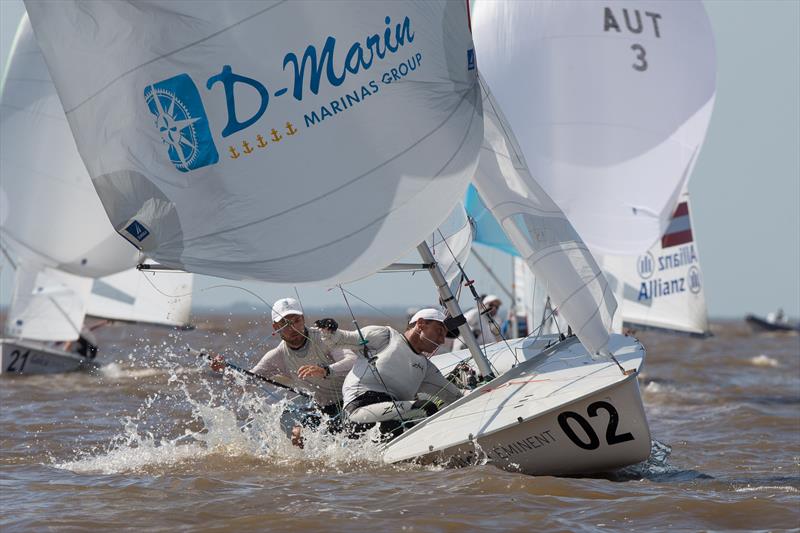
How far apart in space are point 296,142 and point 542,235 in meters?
1.75

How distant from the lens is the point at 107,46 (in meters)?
6.94

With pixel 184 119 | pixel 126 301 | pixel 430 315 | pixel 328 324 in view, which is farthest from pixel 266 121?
pixel 126 301

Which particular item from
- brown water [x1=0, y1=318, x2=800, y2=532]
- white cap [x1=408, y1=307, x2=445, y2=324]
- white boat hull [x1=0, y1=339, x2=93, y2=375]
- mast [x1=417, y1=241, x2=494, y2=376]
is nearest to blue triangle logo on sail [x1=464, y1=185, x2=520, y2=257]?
brown water [x1=0, y1=318, x2=800, y2=532]

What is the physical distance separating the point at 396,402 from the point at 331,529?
70.8 inches

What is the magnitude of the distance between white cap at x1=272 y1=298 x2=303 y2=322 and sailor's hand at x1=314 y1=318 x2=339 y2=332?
212 mm

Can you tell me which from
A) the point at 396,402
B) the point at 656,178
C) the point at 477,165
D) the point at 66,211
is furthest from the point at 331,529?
the point at 66,211

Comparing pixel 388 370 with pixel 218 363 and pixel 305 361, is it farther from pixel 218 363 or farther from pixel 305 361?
pixel 218 363

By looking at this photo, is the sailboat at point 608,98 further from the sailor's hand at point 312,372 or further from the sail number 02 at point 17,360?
the sail number 02 at point 17,360

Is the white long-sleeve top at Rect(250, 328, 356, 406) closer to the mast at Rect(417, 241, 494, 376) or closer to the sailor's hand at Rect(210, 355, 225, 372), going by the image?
the sailor's hand at Rect(210, 355, 225, 372)

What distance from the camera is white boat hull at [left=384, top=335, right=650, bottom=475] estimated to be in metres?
6.66

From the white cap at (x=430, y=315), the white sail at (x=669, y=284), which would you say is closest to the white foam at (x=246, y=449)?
the white cap at (x=430, y=315)

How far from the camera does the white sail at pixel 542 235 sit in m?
7.61

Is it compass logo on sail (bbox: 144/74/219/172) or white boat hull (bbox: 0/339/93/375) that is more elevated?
compass logo on sail (bbox: 144/74/219/172)

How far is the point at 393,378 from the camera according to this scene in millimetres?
7461
